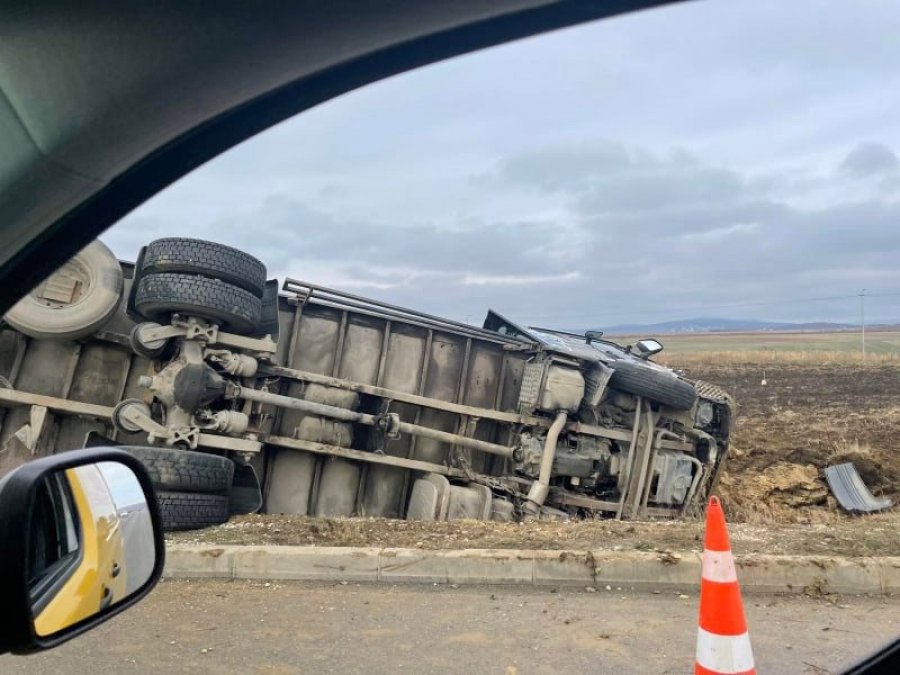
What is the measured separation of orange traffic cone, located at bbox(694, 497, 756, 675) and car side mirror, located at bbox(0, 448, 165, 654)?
216cm

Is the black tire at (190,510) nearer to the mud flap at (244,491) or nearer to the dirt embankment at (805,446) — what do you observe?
the mud flap at (244,491)

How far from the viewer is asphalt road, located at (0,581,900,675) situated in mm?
3268

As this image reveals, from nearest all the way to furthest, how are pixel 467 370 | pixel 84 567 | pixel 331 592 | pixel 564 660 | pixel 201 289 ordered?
pixel 84 567 → pixel 564 660 → pixel 331 592 → pixel 201 289 → pixel 467 370

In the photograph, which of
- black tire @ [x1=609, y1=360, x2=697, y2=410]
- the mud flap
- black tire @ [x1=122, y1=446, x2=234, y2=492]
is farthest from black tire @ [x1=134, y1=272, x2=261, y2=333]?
black tire @ [x1=609, y1=360, x2=697, y2=410]

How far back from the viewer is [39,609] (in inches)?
46.1

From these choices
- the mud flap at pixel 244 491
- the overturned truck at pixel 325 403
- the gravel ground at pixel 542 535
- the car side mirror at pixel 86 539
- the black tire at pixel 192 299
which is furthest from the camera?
the mud flap at pixel 244 491

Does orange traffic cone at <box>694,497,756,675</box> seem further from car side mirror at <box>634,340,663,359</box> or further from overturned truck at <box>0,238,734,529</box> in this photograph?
car side mirror at <box>634,340,663,359</box>

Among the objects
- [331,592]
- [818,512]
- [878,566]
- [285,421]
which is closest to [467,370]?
[285,421]

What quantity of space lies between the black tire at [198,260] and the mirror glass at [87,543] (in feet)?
13.0

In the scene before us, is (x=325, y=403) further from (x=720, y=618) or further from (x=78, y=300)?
(x=720, y=618)

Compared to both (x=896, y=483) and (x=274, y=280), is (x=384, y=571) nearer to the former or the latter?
(x=274, y=280)

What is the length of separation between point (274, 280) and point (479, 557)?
121 inches

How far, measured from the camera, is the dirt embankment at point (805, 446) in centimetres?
864

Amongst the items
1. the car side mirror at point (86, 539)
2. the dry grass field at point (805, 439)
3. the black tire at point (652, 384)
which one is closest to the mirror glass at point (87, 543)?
the car side mirror at point (86, 539)
